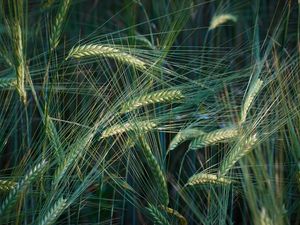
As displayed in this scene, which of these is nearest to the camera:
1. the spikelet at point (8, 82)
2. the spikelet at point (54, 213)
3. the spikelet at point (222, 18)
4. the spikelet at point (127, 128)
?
the spikelet at point (54, 213)

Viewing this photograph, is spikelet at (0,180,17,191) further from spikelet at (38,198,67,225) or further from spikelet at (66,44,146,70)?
spikelet at (66,44,146,70)

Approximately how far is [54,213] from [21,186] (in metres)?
0.11

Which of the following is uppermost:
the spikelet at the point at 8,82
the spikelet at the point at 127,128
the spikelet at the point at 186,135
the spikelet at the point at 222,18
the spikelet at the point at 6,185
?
the spikelet at the point at 222,18

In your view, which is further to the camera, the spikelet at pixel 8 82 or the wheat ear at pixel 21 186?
the spikelet at pixel 8 82

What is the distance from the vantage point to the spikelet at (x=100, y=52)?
5.01 ft

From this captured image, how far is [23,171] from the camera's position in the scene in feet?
5.04

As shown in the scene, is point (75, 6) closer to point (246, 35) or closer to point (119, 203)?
point (246, 35)

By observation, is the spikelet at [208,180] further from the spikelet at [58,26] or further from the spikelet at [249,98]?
the spikelet at [58,26]

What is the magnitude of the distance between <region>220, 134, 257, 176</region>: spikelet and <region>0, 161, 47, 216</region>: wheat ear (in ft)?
1.46

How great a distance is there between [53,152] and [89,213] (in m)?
0.32

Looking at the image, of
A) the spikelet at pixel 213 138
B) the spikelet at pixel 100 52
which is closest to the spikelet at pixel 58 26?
the spikelet at pixel 100 52

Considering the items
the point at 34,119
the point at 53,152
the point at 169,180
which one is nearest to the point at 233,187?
the point at 169,180

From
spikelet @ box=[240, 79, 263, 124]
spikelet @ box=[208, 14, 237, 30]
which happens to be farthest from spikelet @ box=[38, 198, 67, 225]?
spikelet @ box=[208, 14, 237, 30]

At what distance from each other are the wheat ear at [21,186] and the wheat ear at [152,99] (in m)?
0.25
